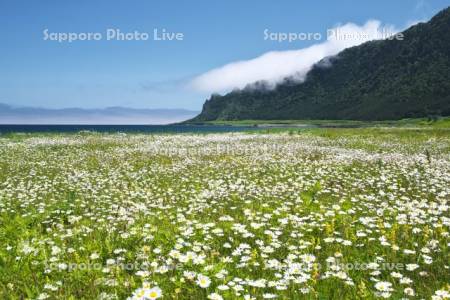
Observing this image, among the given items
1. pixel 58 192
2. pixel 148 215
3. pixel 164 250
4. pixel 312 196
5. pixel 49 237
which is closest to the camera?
pixel 164 250

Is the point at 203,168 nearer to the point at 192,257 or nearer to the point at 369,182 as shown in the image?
the point at 369,182

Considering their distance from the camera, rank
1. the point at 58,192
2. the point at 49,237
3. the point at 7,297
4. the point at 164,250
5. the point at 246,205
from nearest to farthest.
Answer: the point at 7,297, the point at 164,250, the point at 49,237, the point at 246,205, the point at 58,192

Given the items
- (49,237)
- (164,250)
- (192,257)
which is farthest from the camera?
(49,237)

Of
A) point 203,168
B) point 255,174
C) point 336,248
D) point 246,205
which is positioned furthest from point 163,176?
point 336,248

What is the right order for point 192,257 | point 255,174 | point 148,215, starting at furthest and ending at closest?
point 255,174, point 148,215, point 192,257

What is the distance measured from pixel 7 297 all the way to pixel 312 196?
7.70 meters

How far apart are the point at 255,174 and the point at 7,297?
10.5m

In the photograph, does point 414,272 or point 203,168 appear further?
point 203,168

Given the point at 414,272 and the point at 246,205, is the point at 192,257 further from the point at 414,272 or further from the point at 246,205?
the point at 246,205

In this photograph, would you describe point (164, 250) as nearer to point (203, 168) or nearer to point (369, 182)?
point (369, 182)

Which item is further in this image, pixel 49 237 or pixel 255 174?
pixel 255 174

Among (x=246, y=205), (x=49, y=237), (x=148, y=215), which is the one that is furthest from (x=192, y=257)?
(x=246, y=205)

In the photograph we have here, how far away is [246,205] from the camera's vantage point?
9.91m

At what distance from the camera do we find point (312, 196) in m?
10.7
